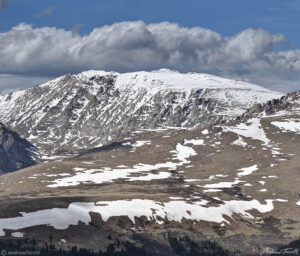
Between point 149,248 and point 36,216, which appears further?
point 36,216

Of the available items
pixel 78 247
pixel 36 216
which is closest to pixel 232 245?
pixel 78 247

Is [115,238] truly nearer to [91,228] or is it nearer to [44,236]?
[91,228]

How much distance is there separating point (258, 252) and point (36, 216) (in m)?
79.6

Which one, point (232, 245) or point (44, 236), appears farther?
point (232, 245)

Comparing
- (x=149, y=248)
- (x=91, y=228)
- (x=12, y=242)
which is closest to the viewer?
(x=12, y=242)

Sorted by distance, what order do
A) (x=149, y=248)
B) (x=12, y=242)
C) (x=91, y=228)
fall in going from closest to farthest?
(x=12, y=242), (x=149, y=248), (x=91, y=228)

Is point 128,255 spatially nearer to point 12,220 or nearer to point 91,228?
point 91,228

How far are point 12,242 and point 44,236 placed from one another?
1317 centimetres

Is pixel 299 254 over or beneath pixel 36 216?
beneath

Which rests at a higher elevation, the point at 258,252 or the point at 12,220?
the point at 12,220

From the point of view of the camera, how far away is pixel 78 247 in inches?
6909

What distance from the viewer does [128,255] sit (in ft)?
581

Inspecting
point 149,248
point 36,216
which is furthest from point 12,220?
point 149,248

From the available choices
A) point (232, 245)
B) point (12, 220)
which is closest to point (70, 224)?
point (12, 220)
